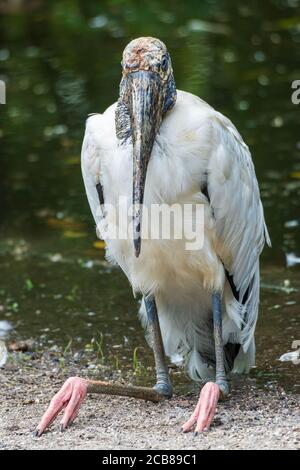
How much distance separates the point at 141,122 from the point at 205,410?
1403 mm

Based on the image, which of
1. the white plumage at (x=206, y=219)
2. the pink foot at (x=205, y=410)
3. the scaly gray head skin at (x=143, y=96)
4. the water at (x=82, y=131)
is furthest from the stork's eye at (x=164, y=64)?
the water at (x=82, y=131)

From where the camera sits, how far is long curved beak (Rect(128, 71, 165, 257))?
5188mm

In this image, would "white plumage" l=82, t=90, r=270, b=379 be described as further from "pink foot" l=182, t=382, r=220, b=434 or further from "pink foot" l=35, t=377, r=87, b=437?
"pink foot" l=35, t=377, r=87, b=437

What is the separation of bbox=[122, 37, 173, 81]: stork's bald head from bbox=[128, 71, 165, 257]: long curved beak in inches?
1.2

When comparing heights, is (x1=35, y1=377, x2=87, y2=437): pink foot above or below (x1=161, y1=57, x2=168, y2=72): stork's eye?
below

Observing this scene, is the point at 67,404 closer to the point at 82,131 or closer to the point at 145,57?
the point at 145,57

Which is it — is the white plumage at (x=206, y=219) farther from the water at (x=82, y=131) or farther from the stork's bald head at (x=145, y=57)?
the water at (x=82, y=131)

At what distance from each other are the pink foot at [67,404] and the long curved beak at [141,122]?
0.72 meters

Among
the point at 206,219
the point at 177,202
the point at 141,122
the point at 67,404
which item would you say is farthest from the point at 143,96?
the point at 67,404

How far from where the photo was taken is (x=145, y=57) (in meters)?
5.43

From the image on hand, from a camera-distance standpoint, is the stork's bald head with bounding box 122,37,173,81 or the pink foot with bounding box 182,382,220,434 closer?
the pink foot with bounding box 182,382,220,434

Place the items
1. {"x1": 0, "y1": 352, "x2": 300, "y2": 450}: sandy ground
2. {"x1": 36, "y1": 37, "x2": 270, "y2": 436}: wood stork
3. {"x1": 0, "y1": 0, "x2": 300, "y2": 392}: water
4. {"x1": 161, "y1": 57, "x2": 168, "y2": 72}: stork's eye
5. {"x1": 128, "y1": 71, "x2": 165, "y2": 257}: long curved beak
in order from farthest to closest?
{"x1": 0, "y1": 0, "x2": 300, "y2": 392}: water → {"x1": 161, "y1": 57, "x2": 168, "y2": 72}: stork's eye → {"x1": 36, "y1": 37, "x2": 270, "y2": 436}: wood stork → {"x1": 128, "y1": 71, "x2": 165, "y2": 257}: long curved beak → {"x1": 0, "y1": 352, "x2": 300, "y2": 450}: sandy ground

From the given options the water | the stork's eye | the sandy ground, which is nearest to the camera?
the sandy ground

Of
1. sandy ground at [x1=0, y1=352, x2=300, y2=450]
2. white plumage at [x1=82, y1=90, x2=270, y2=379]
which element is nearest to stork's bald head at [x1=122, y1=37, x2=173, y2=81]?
white plumage at [x1=82, y1=90, x2=270, y2=379]
